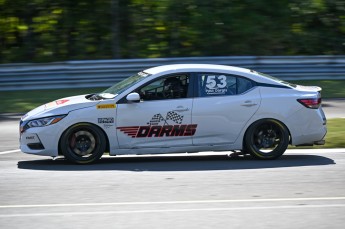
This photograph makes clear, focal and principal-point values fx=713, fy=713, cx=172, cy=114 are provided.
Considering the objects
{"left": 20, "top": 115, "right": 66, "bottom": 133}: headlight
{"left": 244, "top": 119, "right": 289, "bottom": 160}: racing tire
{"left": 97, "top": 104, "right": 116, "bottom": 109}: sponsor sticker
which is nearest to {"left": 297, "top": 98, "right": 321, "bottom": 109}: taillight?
{"left": 244, "top": 119, "right": 289, "bottom": 160}: racing tire

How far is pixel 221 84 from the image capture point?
10.9 metres

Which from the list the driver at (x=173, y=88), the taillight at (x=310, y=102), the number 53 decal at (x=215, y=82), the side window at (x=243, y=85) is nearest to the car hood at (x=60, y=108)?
the driver at (x=173, y=88)

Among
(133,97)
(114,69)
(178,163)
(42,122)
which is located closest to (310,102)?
(178,163)

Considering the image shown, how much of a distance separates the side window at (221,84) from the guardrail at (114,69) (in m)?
9.66

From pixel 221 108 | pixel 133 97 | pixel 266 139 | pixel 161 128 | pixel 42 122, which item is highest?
A: pixel 133 97

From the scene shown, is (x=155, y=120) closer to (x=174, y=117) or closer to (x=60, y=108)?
(x=174, y=117)

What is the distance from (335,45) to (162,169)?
15.8 metres

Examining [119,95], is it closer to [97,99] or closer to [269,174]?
[97,99]

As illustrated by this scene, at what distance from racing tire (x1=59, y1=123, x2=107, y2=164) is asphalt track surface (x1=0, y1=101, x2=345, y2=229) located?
17 cm

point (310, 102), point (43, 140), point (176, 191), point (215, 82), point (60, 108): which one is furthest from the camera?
point (310, 102)

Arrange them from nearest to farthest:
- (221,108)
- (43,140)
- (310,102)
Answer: (43,140)
(221,108)
(310,102)

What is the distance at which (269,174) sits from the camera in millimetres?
9867

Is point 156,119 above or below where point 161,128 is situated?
above

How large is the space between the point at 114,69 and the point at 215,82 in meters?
10.1
